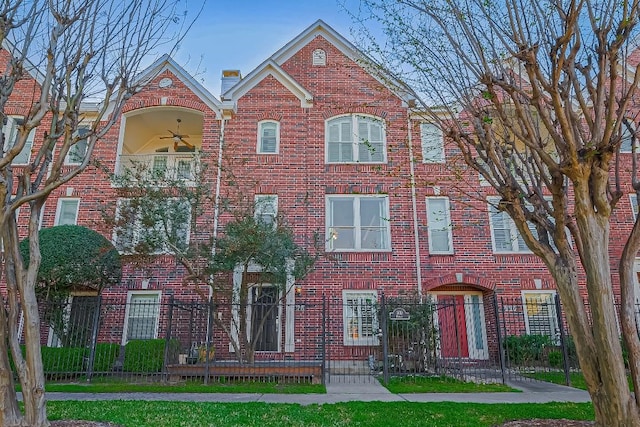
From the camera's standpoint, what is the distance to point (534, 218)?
613cm

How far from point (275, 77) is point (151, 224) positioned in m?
7.91

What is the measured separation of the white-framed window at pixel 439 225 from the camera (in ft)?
48.1

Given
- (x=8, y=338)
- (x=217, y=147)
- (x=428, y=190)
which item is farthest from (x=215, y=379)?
(x=428, y=190)

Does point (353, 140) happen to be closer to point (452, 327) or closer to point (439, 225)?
point (439, 225)

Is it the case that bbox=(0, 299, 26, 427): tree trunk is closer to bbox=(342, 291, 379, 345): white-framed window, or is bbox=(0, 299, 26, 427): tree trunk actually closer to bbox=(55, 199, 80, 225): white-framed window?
bbox=(342, 291, 379, 345): white-framed window

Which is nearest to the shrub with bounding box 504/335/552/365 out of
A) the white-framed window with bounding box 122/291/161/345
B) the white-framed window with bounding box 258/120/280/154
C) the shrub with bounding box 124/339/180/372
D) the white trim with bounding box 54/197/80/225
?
the shrub with bounding box 124/339/180/372

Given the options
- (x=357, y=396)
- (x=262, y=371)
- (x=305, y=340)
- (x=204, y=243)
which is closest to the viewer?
(x=357, y=396)

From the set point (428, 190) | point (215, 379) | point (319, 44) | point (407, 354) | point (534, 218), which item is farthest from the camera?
point (319, 44)

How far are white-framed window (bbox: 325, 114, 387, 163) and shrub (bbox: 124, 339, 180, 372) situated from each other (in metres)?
8.14

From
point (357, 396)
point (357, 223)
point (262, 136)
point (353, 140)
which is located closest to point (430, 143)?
point (353, 140)

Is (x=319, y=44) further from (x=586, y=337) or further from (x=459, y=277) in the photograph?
(x=586, y=337)

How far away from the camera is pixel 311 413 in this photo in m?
6.62

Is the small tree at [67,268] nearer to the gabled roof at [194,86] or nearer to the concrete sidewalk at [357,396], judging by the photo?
the concrete sidewalk at [357,396]

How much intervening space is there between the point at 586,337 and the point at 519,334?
30.6 ft
